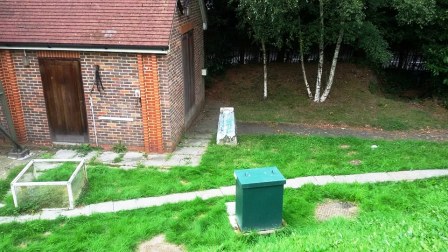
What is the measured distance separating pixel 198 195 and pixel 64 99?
15.4 feet

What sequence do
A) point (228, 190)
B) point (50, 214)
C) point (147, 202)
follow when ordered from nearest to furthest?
point (50, 214) < point (147, 202) < point (228, 190)

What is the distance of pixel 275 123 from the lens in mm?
13367

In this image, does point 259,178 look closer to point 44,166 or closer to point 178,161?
point 178,161

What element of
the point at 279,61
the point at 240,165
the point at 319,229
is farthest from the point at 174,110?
the point at 279,61

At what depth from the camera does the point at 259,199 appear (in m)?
6.84

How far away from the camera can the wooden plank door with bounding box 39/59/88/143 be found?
1049 centimetres

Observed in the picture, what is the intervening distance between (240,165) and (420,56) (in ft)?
41.8

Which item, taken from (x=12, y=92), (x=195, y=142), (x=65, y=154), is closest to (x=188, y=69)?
(x=195, y=142)

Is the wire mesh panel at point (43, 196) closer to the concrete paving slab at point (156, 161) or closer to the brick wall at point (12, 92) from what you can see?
the concrete paving slab at point (156, 161)

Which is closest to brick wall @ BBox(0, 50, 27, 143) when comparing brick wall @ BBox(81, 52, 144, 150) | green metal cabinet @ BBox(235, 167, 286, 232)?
brick wall @ BBox(81, 52, 144, 150)

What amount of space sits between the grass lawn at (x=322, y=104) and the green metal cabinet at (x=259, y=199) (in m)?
6.80

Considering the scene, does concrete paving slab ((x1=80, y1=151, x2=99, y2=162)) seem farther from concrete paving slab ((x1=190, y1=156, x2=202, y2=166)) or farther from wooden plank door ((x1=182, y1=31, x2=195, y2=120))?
wooden plank door ((x1=182, y1=31, x2=195, y2=120))

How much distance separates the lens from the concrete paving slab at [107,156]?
10.2 m

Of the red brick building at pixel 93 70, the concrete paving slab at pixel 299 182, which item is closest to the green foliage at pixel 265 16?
the red brick building at pixel 93 70
